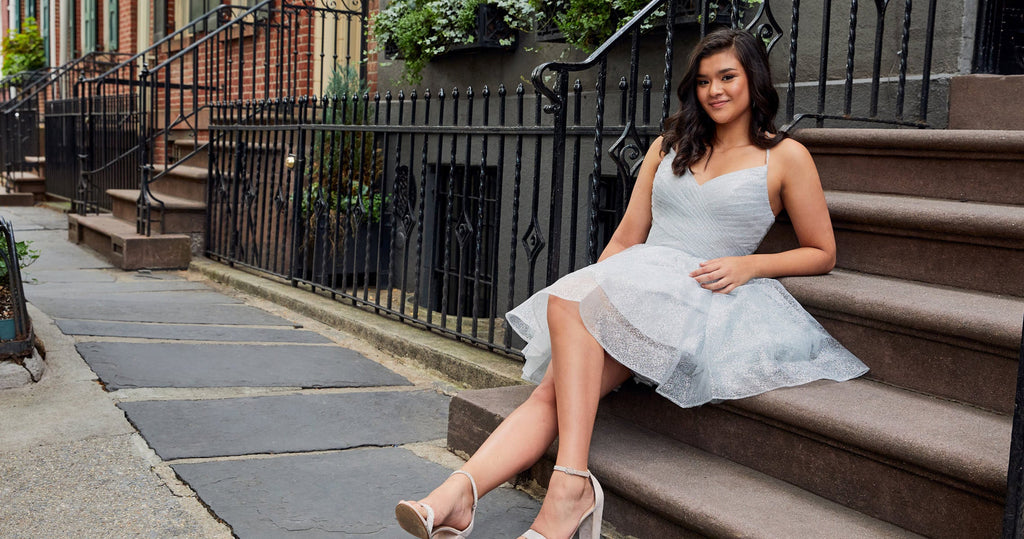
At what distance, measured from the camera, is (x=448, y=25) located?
18.9 ft

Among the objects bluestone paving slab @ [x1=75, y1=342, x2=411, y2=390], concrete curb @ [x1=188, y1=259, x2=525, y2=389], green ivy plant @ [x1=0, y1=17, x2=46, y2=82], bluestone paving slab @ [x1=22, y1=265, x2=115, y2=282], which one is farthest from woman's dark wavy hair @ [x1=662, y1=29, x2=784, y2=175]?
green ivy plant @ [x1=0, y1=17, x2=46, y2=82]

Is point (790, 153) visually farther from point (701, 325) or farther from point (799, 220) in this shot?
point (701, 325)

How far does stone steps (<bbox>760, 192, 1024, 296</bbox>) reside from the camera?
2490 millimetres

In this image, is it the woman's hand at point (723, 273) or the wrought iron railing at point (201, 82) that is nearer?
the woman's hand at point (723, 273)

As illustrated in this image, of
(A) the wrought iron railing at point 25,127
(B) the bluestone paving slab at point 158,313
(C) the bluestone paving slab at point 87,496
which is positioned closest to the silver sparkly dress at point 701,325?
(C) the bluestone paving slab at point 87,496

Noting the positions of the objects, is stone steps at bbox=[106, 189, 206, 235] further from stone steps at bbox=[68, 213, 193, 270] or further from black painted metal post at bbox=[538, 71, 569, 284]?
black painted metal post at bbox=[538, 71, 569, 284]

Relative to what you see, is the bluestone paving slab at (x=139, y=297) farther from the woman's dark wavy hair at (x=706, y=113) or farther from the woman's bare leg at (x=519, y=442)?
the woman's dark wavy hair at (x=706, y=113)

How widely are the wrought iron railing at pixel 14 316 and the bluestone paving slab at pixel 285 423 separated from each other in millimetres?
483

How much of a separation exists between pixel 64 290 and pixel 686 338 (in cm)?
481

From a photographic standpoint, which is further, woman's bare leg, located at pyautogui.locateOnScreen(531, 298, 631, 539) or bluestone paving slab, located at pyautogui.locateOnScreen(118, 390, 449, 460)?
bluestone paving slab, located at pyautogui.locateOnScreen(118, 390, 449, 460)

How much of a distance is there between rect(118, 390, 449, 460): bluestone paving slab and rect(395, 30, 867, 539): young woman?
2.65 feet

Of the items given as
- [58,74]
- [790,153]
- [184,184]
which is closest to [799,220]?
[790,153]

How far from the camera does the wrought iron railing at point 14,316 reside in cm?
346

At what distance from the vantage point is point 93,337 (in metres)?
4.40
